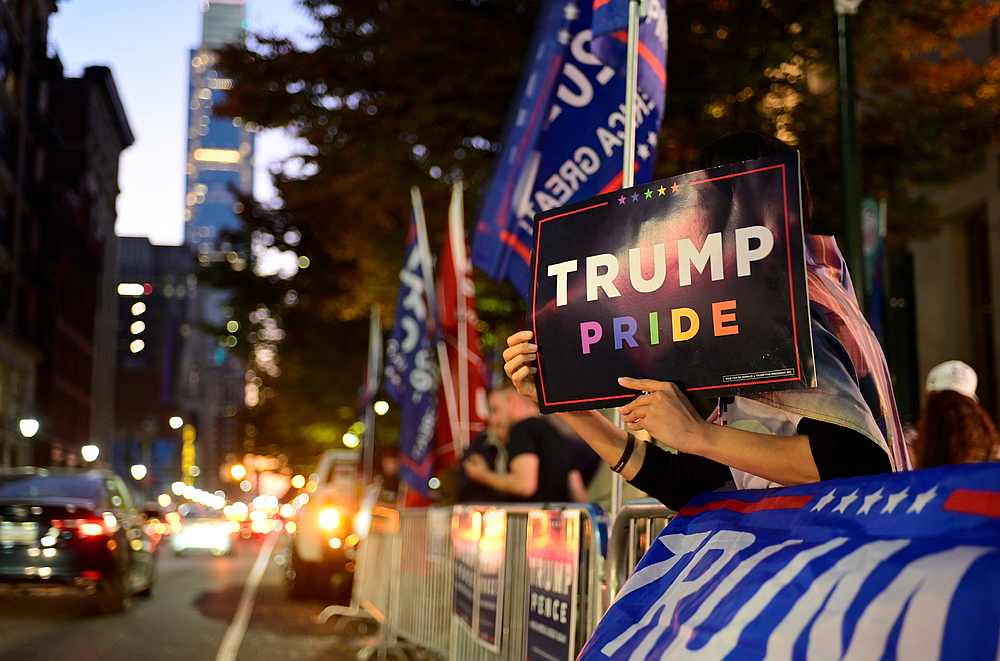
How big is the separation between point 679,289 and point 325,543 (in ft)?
45.4

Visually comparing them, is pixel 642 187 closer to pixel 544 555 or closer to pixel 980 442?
pixel 544 555

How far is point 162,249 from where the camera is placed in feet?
495

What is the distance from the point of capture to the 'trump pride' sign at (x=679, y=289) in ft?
9.94

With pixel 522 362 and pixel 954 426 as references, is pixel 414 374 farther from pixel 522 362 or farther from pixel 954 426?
pixel 522 362

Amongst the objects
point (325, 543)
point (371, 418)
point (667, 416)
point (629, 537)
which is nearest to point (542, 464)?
point (629, 537)

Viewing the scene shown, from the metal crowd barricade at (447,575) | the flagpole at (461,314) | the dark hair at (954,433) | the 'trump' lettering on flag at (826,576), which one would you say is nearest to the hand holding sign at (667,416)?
the 'trump' lettering on flag at (826,576)

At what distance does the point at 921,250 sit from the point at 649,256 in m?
18.2

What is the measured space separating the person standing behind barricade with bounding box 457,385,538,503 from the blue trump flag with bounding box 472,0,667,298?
42.9 inches

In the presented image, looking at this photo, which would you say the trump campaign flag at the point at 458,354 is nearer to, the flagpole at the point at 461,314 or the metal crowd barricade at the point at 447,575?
the flagpole at the point at 461,314

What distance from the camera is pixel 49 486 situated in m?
14.6

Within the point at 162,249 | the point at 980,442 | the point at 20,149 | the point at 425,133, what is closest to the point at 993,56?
the point at 425,133

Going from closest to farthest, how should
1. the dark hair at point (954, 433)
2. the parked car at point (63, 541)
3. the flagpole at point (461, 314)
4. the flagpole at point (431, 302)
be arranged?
the dark hair at point (954, 433) → the parked car at point (63, 541) → the flagpole at point (461, 314) → the flagpole at point (431, 302)

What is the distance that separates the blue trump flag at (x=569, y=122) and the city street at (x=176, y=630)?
430cm

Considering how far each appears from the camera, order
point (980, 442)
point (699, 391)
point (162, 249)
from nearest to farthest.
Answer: point (699, 391) < point (980, 442) < point (162, 249)
